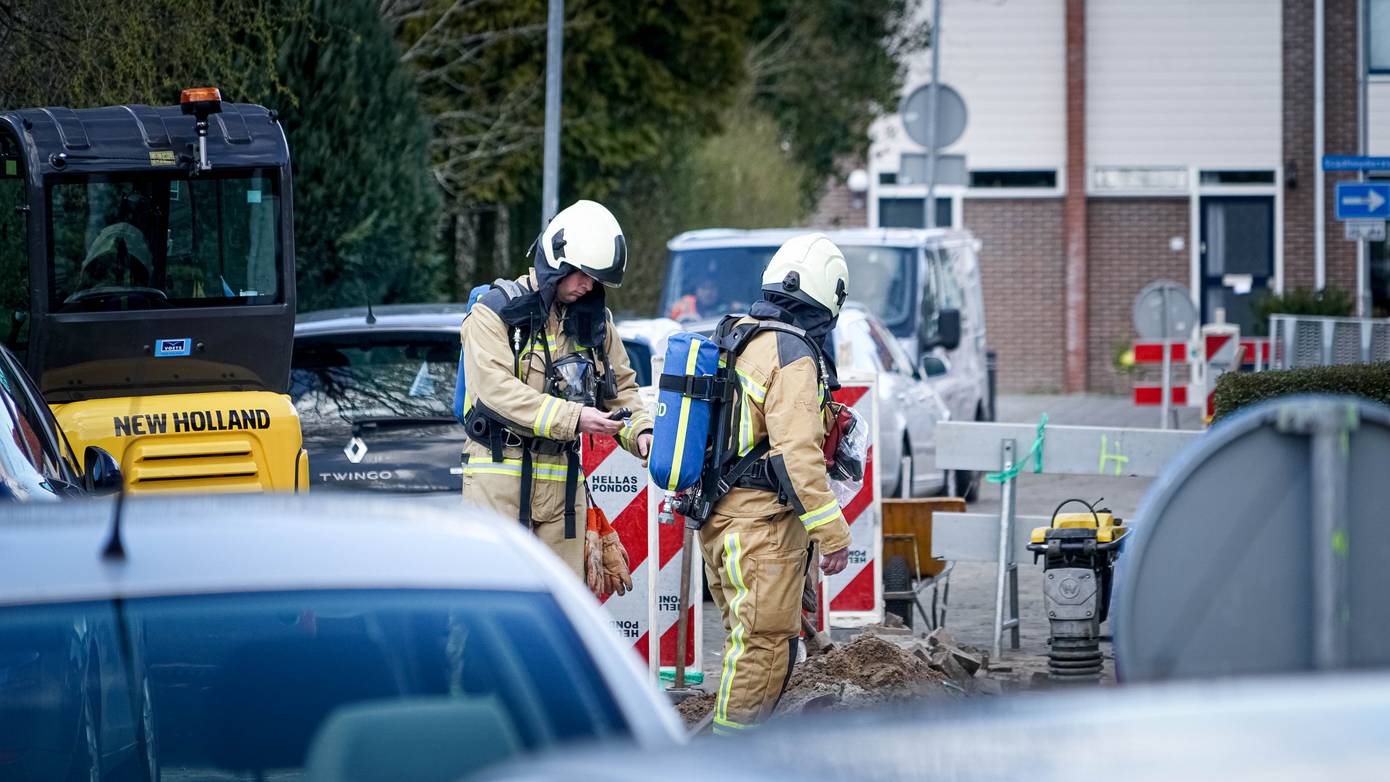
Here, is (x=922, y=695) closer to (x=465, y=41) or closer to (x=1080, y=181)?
(x=465, y=41)

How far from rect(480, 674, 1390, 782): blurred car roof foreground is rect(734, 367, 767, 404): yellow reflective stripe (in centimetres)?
428

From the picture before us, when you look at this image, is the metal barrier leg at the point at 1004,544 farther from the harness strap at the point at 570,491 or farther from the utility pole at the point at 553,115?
the utility pole at the point at 553,115

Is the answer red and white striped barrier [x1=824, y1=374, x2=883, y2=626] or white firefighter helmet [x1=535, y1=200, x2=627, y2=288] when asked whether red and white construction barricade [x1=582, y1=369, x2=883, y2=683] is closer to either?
red and white striped barrier [x1=824, y1=374, x2=883, y2=626]

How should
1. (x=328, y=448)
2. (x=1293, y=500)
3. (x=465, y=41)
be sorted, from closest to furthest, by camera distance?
1. (x=1293, y=500)
2. (x=328, y=448)
3. (x=465, y=41)

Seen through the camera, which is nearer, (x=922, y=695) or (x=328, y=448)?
(x=922, y=695)

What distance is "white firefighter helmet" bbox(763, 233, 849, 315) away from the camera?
674cm

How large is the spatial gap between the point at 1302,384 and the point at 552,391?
4871mm

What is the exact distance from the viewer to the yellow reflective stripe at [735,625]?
6621mm

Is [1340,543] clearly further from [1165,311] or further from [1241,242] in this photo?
[1241,242]

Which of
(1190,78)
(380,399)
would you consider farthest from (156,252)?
(1190,78)

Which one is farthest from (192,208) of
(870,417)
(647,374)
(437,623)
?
(437,623)

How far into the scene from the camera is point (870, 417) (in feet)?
33.2

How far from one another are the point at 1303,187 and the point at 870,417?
27.0m

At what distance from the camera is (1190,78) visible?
35156 millimetres
